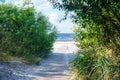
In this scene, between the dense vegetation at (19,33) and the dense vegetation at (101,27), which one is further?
the dense vegetation at (19,33)

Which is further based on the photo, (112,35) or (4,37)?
(4,37)

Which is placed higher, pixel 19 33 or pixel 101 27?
pixel 101 27

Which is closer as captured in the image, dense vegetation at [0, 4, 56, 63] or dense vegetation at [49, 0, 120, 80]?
dense vegetation at [49, 0, 120, 80]

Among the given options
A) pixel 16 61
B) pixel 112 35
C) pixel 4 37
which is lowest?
pixel 16 61

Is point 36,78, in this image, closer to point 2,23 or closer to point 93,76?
point 93,76

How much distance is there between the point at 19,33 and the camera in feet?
82.6

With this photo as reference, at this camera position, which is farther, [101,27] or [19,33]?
[19,33]

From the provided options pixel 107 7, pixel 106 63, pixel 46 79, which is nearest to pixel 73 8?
pixel 107 7

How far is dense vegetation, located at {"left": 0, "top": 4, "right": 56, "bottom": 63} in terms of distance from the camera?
79.2 ft

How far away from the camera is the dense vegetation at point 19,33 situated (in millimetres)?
24125

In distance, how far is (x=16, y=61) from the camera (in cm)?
2439

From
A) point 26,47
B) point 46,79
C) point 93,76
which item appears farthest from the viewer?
point 26,47

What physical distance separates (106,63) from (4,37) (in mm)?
14558

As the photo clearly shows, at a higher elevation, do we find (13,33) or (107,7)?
(107,7)
